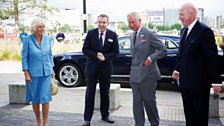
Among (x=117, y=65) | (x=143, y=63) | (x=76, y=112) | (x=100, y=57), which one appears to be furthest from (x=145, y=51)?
(x=117, y=65)

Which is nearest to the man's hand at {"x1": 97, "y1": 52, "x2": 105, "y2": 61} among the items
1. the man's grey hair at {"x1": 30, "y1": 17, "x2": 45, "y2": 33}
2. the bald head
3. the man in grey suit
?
the man in grey suit

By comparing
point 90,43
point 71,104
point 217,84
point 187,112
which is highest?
point 90,43

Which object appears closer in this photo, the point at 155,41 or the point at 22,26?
the point at 155,41

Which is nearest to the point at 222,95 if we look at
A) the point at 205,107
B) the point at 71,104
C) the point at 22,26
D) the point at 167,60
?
the point at 167,60

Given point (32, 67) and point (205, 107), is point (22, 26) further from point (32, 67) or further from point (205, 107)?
point (205, 107)

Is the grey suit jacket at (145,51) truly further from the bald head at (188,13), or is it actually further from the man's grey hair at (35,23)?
the man's grey hair at (35,23)

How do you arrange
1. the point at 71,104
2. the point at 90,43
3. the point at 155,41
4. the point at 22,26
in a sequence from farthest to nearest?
the point at 22,26 < the point at 71,104 < the point at 90,43 < the point at 155,41

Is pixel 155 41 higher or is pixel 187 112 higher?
pixel 155 41

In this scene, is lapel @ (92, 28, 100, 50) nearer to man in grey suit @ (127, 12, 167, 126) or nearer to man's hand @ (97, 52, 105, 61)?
man's hand @ (97, 52, 105, 61)

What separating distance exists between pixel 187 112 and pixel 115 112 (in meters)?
2.75

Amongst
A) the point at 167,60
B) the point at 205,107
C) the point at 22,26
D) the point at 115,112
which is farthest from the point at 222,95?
the point at 22,26

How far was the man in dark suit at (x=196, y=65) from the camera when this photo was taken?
4.00 metres

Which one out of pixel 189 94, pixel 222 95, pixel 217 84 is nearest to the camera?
pixel 217 84

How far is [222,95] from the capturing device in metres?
8.62
